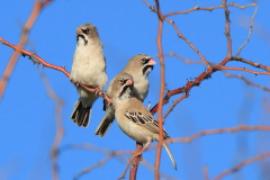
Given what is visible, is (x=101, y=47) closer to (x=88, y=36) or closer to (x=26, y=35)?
(x=88, y=36)

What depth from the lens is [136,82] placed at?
663 cm

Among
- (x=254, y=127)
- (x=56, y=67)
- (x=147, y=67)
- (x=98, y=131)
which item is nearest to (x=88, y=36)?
(x=147, y=67)

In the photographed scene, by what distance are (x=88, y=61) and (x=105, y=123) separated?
1.07 m

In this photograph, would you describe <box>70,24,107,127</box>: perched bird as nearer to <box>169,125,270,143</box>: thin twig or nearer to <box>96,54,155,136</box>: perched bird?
<box>96,54,155,136</box>: perched bird

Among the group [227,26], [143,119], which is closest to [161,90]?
[227,26]

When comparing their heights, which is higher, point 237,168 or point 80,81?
point 80,81

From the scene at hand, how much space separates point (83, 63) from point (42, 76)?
4985mm

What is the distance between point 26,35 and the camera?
1.21m

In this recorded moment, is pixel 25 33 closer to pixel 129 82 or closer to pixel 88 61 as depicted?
pixel 129 82

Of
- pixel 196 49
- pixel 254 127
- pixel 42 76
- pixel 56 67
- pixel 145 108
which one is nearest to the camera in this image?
pixel 254 127

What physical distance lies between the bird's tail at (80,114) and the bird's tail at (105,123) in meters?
1.21

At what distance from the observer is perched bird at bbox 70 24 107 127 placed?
6789mm

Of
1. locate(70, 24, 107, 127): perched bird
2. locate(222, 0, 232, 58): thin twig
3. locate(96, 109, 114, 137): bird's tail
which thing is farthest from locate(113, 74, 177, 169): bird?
locate(222, 0, 232, 58): thin twig

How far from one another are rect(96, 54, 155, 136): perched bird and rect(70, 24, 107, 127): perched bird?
0.33m
